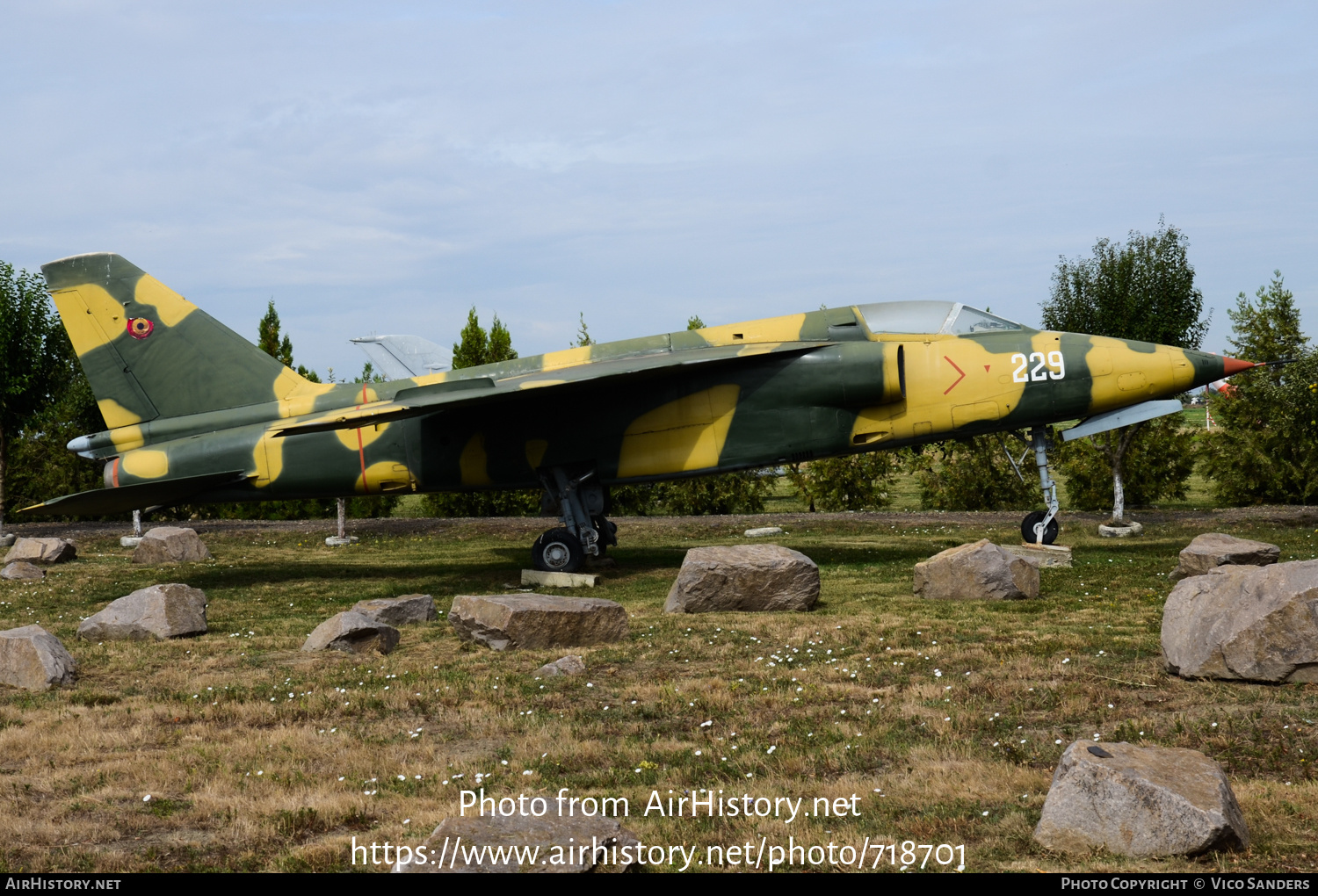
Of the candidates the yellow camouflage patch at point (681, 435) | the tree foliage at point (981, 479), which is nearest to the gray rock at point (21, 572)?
the yellow camouflage patch at point (681, 435)

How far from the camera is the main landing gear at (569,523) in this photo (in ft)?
47.8

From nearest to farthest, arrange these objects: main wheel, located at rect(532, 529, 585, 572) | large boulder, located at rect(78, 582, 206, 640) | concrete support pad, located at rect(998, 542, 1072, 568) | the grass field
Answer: the grass field < large boulder, located at rect(78, 582, 206, 640) < concrete support pad, located at rect(998, 542, 1072, 568) < main wheel, located at rect(532, 529, 585, 572)

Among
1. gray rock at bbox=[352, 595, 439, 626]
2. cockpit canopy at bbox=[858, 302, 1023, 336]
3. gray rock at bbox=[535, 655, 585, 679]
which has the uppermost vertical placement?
cockpit canopy at bbox=[858, 302, 1023, 336]

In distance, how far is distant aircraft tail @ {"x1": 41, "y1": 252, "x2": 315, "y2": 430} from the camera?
49.7 ft

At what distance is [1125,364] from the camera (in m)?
14.0

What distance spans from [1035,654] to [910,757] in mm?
2878

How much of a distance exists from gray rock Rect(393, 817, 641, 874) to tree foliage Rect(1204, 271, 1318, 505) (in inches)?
847

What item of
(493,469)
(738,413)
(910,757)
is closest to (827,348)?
(738,413)

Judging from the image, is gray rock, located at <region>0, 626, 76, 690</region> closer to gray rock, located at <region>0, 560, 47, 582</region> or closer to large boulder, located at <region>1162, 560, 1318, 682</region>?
gray rock, located at <region>0, 560, 47, 582</region>

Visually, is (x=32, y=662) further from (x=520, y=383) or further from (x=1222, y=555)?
(x=1222, y=555)

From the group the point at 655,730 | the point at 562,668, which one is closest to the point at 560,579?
the point at 562,668

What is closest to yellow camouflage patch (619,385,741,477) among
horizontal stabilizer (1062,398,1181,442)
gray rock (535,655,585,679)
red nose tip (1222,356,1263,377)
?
horizontal stabilizer (1062,398,1181,442)

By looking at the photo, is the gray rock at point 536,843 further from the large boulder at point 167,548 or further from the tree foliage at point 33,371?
the tree foliage at point 33,371
